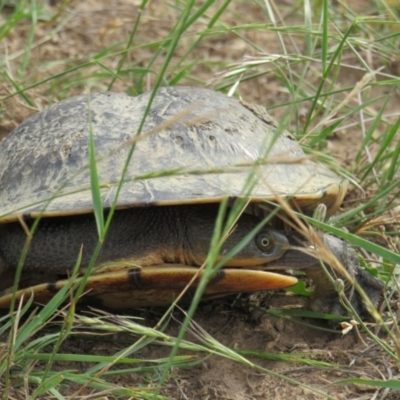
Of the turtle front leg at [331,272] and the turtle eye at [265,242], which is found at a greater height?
the turtle eye at [265,242]

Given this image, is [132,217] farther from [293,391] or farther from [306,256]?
[293,391]

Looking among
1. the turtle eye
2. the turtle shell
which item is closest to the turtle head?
the turtle eye

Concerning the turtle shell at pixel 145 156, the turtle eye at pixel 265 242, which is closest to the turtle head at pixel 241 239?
the turtle eye at pixel 265 242

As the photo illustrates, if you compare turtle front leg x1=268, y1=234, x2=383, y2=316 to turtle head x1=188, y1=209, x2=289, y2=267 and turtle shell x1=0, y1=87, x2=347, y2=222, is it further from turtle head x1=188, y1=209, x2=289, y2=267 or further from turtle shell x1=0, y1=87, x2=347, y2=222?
turtle shell x1=0, y1=87, x2=347, y2=222

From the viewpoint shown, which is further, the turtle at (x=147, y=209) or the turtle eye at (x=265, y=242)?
the turtle eye at (x=265, y=242)

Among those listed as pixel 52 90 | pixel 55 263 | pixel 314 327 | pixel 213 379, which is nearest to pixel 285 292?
pixel 314 327

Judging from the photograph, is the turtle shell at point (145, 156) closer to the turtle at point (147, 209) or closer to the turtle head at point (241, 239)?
the turtle at point (147, 209)

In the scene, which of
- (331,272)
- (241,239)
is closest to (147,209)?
(241,239)
